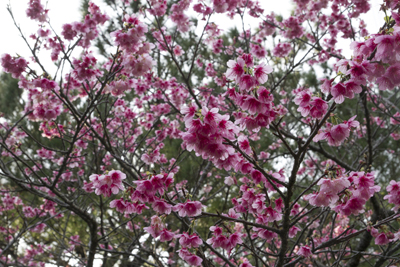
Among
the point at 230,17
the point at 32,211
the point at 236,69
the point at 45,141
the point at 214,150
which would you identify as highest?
the point at 230,17

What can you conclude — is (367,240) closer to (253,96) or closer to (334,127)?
(334,127)

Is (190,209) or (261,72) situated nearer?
(261,72)

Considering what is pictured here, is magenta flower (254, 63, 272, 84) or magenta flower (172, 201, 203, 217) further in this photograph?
magenta flower (172, 201, 203, 217)

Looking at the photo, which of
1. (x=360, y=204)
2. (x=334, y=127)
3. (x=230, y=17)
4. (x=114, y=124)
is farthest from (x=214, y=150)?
Result: (x=230, y=17)

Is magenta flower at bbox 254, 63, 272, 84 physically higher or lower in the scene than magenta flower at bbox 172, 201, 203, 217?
higher

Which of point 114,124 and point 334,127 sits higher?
point 114,124

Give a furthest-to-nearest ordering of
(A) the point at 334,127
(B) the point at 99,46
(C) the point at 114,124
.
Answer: (B) the point at 99,46 → (C) the point at 114,124 → (A) the point at 334,127

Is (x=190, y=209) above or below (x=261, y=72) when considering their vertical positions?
below

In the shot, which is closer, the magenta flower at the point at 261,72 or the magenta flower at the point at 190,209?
the magenta flower at the point at 261,72

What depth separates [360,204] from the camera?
1.22 m

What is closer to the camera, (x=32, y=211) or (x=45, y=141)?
(x=32, y=211)

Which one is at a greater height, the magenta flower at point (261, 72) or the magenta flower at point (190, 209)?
the magenta flower at point (261, 72)

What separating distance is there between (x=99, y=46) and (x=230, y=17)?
3.29m

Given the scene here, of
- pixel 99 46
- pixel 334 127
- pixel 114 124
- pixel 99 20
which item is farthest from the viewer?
pixel 99 46
